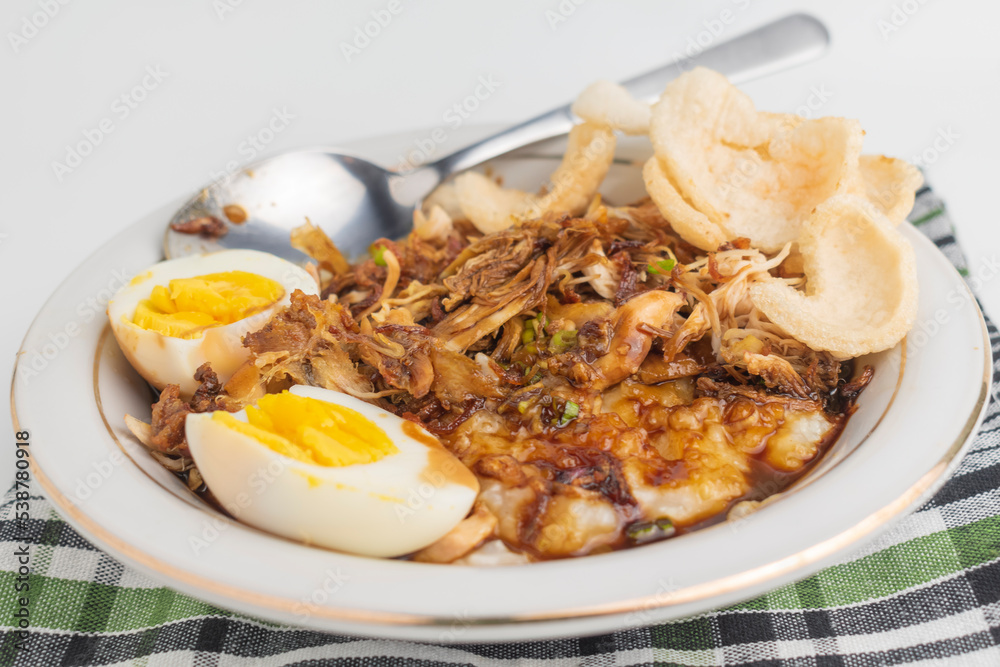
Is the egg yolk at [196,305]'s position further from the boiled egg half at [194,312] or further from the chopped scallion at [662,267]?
the chopped scallion at [662,267]

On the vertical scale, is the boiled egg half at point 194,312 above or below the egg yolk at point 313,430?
above

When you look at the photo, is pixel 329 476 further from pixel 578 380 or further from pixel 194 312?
pixel 194 312

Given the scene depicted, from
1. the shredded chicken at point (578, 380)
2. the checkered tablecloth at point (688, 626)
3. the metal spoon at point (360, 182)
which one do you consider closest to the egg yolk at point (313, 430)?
the shredded chicken at point (578, 380)

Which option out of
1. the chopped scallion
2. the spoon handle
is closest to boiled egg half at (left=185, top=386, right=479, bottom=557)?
the chopped scallion

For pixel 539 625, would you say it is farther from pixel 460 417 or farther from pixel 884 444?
pixel 884 444

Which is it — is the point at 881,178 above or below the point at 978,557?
above

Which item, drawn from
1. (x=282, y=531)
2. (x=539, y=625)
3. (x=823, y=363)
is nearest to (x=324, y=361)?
(x=282, y=531)

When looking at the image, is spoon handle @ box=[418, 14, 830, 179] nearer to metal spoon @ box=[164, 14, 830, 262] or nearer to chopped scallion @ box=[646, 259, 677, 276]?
A: metal spoon @ box=[164, 14, 830, 262]
